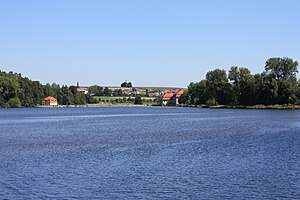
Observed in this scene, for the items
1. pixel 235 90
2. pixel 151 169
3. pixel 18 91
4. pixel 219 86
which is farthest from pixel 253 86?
pixel 151 169

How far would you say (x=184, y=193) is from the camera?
70.6 feet

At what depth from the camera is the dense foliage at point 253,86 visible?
12269 cm

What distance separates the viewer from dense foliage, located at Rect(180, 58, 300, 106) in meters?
123

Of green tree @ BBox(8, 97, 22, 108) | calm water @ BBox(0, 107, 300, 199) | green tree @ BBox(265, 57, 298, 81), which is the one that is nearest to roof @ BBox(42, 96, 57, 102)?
green tree @ BBox(8, 97, 22, 108)

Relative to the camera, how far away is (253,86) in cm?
13238

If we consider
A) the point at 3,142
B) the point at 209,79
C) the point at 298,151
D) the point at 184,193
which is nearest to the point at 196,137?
the point at 298,151

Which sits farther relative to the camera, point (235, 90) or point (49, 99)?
point (49, 99)

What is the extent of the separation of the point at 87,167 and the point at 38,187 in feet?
19.4

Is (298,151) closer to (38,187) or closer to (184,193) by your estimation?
(184,193)

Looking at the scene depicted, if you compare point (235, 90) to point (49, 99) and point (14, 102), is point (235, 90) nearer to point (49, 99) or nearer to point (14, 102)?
point (14, 102)

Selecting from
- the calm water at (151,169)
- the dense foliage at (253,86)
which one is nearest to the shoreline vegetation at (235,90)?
the dense foliage at (253,86)

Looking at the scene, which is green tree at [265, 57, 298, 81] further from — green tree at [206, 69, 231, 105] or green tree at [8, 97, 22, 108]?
green tree at [8, 97, 22, 108]

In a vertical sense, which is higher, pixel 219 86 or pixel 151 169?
pixel 219 86

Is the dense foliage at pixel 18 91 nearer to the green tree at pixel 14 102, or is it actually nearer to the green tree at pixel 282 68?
the green tree at pixel 14 102
